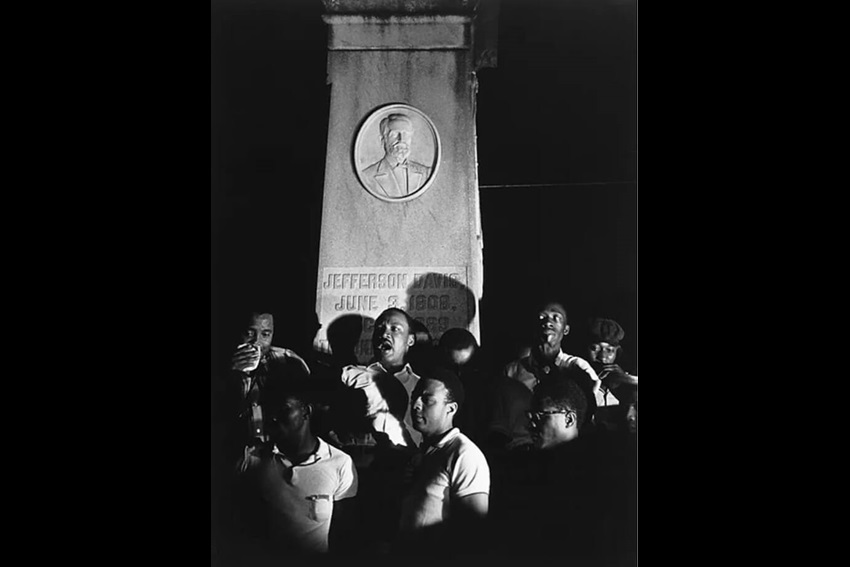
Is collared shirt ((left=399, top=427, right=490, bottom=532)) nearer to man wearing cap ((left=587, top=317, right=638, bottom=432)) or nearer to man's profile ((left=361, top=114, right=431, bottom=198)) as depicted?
man wearing cap ((left=587, top=317, right=638, bottom=432))

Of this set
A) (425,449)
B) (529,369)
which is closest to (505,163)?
(529,369)

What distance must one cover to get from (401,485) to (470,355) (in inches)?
34.9

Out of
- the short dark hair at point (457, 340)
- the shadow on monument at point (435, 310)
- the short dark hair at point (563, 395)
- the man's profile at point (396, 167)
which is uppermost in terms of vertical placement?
the man's profile at point (396, 167)

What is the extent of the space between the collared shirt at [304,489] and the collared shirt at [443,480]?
0.38 metres

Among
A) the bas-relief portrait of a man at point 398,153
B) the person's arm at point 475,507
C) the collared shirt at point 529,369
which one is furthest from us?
the bas-relief portrait of a man at point 398,153

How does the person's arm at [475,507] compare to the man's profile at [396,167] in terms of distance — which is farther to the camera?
the man's profile at [396,167]

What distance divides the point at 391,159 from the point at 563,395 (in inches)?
71.3

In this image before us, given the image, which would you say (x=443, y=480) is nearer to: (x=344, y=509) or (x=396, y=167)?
(x=344, y=509)

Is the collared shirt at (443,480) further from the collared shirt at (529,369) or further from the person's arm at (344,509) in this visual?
the collared shirt at (529,369)

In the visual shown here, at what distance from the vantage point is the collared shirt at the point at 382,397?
5.43m

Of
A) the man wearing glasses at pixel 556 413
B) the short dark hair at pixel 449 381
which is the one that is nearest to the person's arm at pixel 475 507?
the man wearing glasses at pixel 556 413

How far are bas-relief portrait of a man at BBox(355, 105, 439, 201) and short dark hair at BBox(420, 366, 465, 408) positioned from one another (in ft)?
3.58

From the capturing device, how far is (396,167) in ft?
18.4

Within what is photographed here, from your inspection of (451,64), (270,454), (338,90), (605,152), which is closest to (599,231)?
(605,152)
